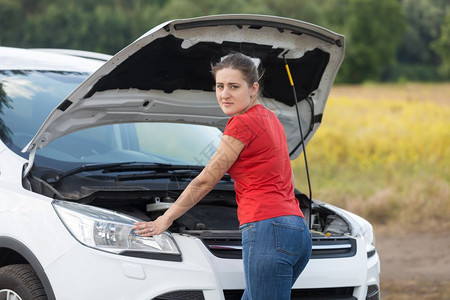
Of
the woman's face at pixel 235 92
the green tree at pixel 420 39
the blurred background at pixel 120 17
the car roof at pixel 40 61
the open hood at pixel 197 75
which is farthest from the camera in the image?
the green tree at pixel 420 39

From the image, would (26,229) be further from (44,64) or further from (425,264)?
(425,264)

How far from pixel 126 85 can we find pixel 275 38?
2.89ft

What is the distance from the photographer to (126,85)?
4.11m

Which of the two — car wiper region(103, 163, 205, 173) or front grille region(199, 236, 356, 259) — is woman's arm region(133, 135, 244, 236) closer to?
front grille region(199, 236, 356, 259)

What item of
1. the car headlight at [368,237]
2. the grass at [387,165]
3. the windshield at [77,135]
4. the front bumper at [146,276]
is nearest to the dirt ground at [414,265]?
the grass at [387,165]

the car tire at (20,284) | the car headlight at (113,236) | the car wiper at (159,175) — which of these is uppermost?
the car wiper at (159,175)

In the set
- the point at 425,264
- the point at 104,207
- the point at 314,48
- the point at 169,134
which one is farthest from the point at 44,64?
the point at 425,264

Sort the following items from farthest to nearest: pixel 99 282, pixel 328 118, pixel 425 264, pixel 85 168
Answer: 1. pixel 328 118
2. pixel 425 264
3. pixel 85 168
4. pixel 99 282

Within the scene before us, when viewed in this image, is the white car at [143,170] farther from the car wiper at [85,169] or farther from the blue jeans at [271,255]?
the blue jeans at [271,255]

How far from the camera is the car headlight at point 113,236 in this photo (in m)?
3.44

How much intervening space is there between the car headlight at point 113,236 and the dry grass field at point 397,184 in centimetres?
329

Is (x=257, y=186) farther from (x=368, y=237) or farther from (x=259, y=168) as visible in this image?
(x=368, y=237)

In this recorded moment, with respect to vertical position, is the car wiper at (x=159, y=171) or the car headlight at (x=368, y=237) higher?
the car wiper at (x=159, y=171)

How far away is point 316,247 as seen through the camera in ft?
12.5
